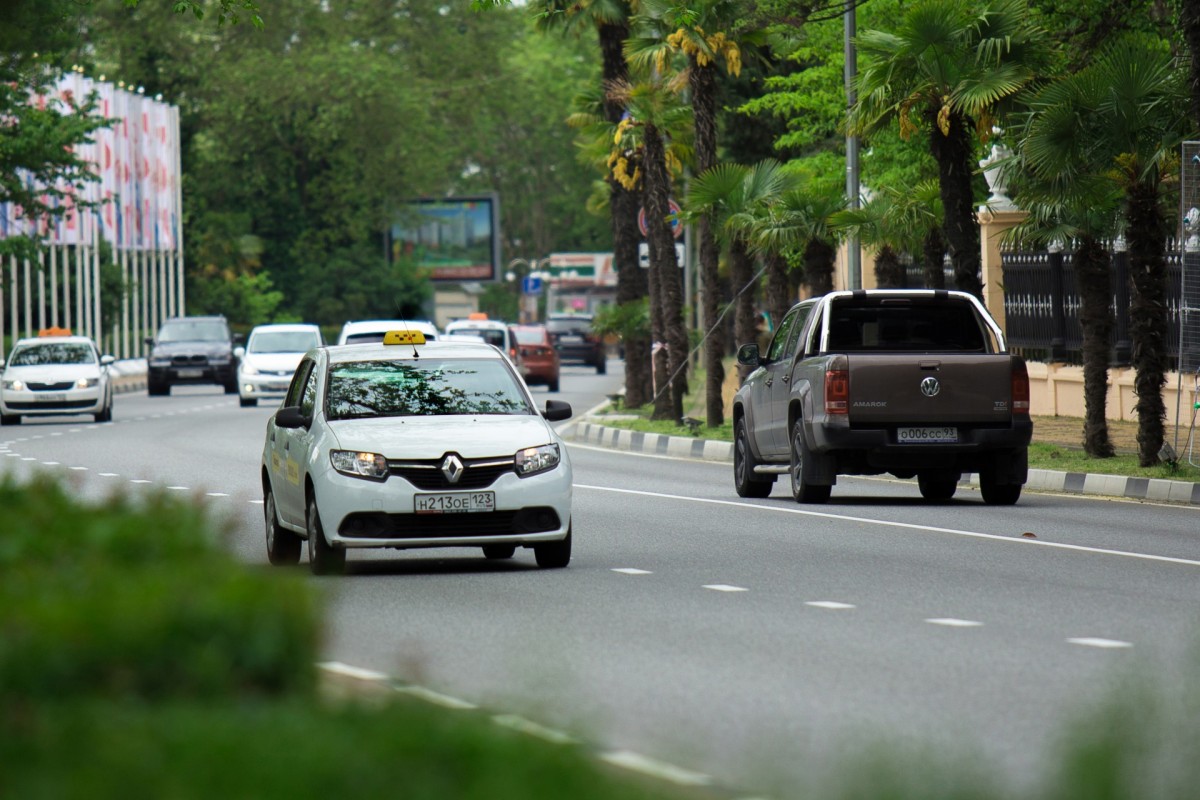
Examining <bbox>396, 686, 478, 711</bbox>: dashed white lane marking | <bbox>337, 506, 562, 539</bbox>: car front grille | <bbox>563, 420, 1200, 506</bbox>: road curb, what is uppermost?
<bbox>337, 506, 562, 539</bbox>: car front grille

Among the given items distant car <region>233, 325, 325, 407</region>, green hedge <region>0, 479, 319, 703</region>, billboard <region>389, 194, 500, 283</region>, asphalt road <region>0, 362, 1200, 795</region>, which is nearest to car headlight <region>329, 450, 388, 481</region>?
asphalt road <region>0, 362, 1200, 795</region>

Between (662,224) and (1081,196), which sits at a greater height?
(662,224)

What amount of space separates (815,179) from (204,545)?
91.9 feet

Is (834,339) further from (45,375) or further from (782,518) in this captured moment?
(45,375)

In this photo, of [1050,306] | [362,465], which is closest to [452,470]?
[362,465]

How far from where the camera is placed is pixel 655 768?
6.66 m

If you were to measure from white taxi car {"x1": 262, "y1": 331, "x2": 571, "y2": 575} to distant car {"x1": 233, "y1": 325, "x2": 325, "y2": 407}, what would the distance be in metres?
29.6

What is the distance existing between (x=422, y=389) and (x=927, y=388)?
5656 mm

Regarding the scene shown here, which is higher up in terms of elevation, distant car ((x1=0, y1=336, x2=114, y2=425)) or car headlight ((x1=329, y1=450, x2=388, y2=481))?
car headlight ((x1=329, y1=450, x2=388, y2=481))

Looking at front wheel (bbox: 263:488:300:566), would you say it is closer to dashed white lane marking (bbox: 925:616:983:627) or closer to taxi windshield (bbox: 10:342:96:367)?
dashed white lane marking (bbox: 925:616:983:627)

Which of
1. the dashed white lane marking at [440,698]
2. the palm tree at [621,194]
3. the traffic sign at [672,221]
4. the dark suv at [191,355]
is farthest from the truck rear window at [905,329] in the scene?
the dark suv at [191,355]

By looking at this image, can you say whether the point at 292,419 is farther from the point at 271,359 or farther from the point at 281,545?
the point at 271,359

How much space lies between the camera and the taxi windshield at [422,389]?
14.3m

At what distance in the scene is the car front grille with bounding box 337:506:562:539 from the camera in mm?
13266
